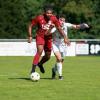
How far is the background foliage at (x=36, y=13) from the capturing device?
64312mm

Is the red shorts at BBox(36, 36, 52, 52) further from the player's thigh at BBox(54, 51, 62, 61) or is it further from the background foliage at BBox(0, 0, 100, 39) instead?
the background foliage at BBox(0, 0, 100, 39)

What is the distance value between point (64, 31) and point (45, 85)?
3.29 meters

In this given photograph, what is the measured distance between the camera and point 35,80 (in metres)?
15.7

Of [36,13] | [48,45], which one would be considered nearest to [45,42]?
[48,45]

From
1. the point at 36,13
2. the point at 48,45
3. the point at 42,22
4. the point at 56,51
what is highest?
the point at 36,13

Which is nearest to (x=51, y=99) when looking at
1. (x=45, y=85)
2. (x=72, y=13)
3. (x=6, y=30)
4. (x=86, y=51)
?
(x=45, y=85)

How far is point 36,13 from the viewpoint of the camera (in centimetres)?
7256

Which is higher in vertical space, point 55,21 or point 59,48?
point 55,21

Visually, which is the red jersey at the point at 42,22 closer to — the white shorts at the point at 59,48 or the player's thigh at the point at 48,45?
the player's thigh at the point at 48,45

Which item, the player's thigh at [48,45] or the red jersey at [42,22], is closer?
the red jersey at [42,22]

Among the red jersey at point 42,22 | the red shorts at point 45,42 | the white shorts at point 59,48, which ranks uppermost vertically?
the red jersey at point 42,22

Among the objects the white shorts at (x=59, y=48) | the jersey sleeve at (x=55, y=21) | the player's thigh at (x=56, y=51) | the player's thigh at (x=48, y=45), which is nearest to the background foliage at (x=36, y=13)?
the white shorts at (x=59, y=48)

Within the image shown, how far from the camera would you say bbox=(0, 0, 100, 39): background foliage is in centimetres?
6431

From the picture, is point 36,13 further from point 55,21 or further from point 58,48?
point 55,21
